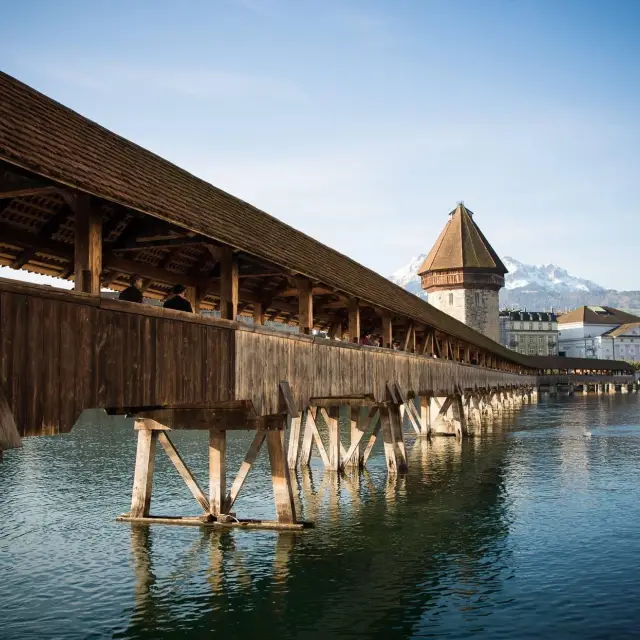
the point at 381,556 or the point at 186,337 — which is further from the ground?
the point at 186,337

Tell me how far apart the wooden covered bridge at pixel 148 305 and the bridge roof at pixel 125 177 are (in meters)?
0.03

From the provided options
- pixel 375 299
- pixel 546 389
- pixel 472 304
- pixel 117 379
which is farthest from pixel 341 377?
pixel 546 389

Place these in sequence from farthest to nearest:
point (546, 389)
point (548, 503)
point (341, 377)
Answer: point (546, 389)
point (548, 503)
point (341, 377)

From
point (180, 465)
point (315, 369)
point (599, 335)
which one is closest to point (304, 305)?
point (315, 369)

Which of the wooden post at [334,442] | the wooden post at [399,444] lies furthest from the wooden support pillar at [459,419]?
the wooden post at [334,442]

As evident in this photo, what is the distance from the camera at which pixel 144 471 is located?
1563 cm

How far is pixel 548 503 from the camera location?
1917cm

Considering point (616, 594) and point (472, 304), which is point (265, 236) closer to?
point (616, 594)

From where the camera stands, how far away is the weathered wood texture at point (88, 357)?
25.3 feet

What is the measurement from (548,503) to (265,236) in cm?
996

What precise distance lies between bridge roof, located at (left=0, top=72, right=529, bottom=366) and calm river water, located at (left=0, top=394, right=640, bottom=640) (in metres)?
5.05

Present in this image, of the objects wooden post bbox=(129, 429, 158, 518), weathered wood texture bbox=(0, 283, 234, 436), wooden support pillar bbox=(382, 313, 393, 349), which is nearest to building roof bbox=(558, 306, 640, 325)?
wooden support pillar bbox=(382, 313, 393, 349)

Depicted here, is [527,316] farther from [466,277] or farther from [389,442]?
[389,442]

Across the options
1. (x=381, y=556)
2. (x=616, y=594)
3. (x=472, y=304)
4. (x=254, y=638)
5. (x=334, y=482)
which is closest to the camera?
(x=254, y=638)
